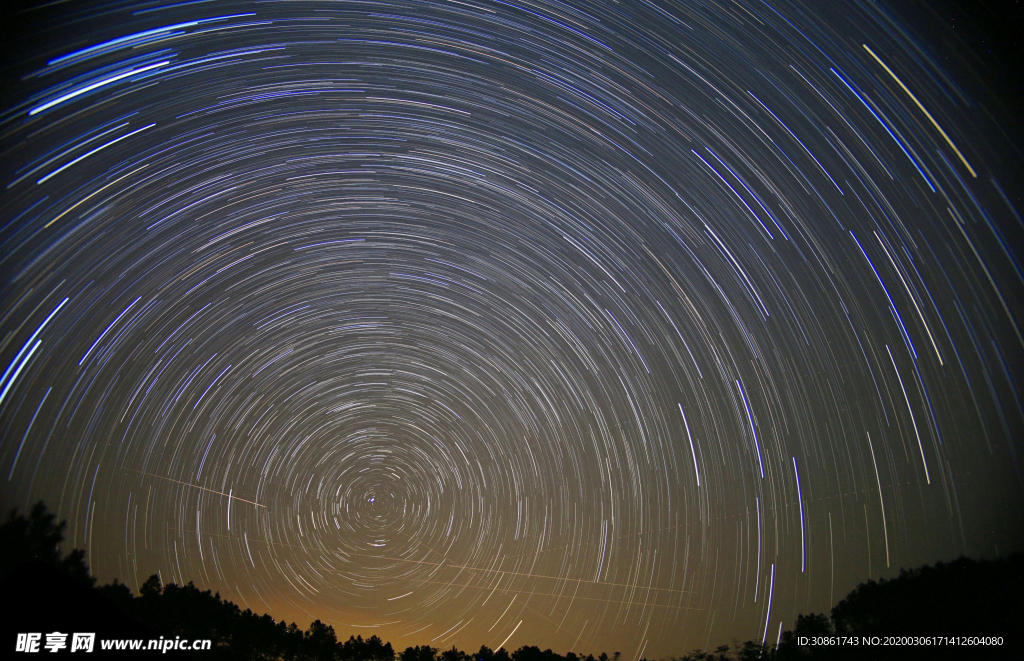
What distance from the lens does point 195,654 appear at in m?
20.3

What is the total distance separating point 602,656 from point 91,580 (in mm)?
24599

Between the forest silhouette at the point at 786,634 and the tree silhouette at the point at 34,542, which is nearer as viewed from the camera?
the forest silhouette at the point at 786,634

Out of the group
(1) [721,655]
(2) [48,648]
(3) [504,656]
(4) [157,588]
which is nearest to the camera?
(2) [48,648]

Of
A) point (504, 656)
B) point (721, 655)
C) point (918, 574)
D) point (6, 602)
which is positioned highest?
point (918, 574)

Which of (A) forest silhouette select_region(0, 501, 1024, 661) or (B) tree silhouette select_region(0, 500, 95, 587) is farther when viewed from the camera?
(B) tree silhouette select_region(0, 500, 95, 587)

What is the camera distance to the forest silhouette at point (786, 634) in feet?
49.5

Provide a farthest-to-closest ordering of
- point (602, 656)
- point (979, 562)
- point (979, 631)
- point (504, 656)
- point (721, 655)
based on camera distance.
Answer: point (504, 656) < point (602, 656) < point (721, 655) < point (979, 562) < point (979, 631)

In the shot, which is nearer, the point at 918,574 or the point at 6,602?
the point at 6,602

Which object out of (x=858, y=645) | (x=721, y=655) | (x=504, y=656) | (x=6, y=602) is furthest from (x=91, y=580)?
(x=858, y=645)

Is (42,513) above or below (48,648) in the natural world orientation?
above

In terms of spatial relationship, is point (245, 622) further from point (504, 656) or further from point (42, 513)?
point (504, 656)

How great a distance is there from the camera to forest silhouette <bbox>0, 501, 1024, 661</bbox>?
15.1m

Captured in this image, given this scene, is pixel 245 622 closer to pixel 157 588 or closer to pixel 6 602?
pixel 157 588

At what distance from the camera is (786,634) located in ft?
65.1
